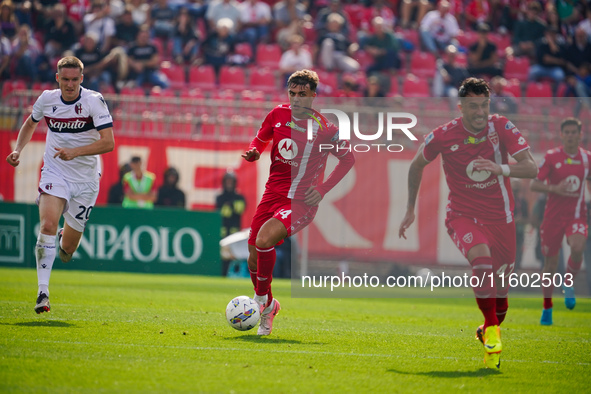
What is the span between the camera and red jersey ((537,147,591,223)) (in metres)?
12.0

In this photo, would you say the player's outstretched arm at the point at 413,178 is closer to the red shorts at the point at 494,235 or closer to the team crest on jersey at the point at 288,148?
the red shorts at the point at 494,235

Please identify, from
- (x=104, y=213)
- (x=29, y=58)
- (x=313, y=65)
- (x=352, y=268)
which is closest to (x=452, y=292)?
(x=352, y=268)

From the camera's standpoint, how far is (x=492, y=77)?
20547mm

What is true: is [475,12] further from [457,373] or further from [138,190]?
[457,373]

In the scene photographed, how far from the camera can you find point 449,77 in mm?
19906

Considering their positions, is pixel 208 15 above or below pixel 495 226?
above

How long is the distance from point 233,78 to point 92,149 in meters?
11.4

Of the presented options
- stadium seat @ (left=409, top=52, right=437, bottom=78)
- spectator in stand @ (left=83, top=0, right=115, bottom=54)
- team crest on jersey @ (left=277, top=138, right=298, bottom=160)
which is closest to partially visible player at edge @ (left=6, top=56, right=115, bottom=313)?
team crest on jersey @ (left=277, top=138, right=298, bottom=160)

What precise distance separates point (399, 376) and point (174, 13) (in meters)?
17.2

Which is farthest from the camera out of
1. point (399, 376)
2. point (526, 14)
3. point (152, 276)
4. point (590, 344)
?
point (526, 14)

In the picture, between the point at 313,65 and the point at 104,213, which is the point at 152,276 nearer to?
the point at 104,213

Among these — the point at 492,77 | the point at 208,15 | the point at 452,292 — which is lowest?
the point at 452,292

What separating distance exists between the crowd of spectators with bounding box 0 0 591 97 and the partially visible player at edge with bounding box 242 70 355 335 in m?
10.5

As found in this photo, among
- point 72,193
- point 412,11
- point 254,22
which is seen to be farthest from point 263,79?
point 72,193
